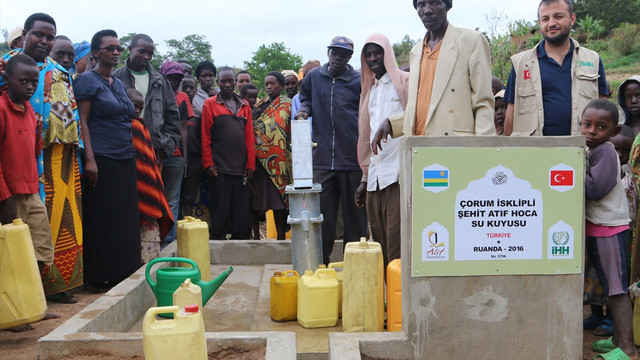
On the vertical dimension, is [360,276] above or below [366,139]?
below

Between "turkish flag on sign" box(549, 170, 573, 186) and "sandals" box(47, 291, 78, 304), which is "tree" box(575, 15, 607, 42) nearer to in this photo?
"turkish flag on sign" box(549, 170, 573, 186)

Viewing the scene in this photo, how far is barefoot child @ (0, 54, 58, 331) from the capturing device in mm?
4102

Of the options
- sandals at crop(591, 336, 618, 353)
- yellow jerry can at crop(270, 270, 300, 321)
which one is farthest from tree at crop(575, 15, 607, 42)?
yellow jerry can at crop(270, 270, 300, 321)

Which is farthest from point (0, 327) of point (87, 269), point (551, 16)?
point (551, 16)

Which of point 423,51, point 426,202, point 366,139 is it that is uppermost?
point 423,51

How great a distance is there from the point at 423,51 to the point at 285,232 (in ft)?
12.3

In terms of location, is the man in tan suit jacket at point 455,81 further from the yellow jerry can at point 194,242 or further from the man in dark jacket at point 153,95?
the man in dark jacket at point 153,95

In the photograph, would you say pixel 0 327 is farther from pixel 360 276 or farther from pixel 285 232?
pixel 285 232

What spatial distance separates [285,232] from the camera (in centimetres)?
737

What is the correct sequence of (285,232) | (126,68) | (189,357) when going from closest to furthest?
(189,357) → (126,68) → (285,232)

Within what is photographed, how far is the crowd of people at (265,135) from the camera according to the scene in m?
3.85

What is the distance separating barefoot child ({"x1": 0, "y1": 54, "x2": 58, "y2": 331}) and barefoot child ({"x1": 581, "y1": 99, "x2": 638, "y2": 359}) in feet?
11.4

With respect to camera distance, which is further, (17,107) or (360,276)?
(17,107)

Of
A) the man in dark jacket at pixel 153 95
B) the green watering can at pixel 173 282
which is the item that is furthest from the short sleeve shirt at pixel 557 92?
the man in dark jacket at pixel 153 95
